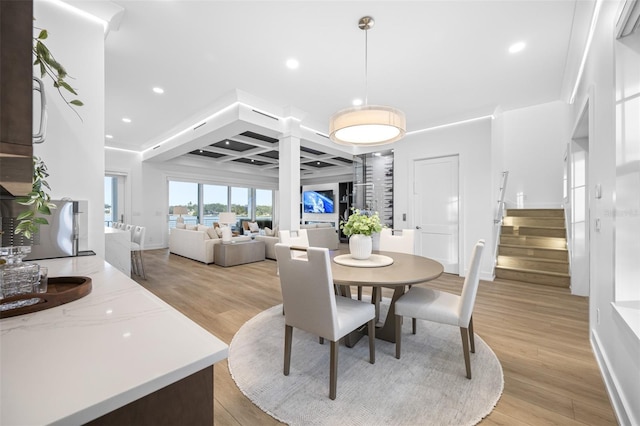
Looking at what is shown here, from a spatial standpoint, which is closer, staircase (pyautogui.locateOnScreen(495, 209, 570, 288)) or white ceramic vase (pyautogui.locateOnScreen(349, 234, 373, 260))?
white ceramic vase (pyautogui.locateOnScreen(349, 234, 373, 260))

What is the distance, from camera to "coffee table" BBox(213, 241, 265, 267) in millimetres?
5207

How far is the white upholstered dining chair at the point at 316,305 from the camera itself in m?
1.63

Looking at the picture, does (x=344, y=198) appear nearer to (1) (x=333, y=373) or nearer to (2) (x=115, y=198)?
(2) (x=115, y=198)

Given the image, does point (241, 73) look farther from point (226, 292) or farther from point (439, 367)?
point (439, 367)

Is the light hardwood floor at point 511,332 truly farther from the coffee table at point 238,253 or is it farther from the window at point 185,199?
the window at point 185,199

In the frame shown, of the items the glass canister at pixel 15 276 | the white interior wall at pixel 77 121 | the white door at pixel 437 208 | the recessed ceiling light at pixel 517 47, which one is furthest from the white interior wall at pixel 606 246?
the white interior wall at pixel 77 121

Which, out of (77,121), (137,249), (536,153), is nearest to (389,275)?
(77,121)

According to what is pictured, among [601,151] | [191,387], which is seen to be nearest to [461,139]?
[601,151]

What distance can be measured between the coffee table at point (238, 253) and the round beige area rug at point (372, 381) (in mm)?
3013

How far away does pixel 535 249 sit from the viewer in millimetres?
4402

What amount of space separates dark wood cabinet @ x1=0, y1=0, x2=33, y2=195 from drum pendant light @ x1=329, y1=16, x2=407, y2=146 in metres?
1.96

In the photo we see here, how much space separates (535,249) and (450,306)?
3.58m

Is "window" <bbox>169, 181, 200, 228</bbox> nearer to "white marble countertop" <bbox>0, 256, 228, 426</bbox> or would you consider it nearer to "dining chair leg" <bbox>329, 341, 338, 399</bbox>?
"dining chair leg" <bbox>329, 341, 338, 399</bbox>

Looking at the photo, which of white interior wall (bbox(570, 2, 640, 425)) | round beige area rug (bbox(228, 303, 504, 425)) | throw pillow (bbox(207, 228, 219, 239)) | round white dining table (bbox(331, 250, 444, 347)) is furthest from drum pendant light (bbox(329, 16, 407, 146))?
throw pillow (bbox(207, 228, 219, 239))
